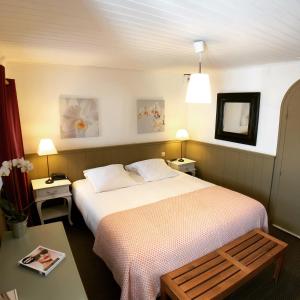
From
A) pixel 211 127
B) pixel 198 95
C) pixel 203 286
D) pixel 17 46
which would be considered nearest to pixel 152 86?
pixel 211 127

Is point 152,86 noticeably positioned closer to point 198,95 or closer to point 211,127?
point 211,127

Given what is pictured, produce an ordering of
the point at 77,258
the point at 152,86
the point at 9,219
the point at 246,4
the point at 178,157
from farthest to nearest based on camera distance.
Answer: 1. the point at 178,157
2. the point at 152,86
3. the point at 77,258
4. the point at 9,219
5. the point at 246,4

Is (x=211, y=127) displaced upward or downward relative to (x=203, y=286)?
upward

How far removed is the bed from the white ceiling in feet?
5.31

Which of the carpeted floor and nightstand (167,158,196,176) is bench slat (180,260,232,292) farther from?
nightstand (167,158,196,176)

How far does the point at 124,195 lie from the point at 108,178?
0.41m

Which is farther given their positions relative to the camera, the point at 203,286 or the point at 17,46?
the point at 17,46

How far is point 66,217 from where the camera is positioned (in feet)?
11.0

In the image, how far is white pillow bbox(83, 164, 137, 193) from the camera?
9.78ft

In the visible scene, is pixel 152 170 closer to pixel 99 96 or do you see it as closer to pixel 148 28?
pixel 99 96

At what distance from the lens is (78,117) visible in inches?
134

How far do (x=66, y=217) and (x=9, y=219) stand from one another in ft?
5.59

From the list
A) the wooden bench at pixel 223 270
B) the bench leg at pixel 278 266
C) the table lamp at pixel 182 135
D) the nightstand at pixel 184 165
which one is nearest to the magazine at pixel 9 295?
the wooden bench at pixel 223 270

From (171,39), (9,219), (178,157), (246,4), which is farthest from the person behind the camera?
(178,157)
